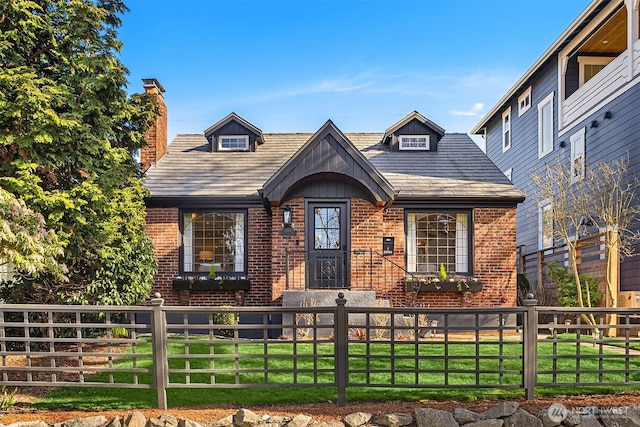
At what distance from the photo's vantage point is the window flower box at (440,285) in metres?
12.4

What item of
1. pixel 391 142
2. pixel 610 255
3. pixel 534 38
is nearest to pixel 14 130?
pixel 391 142

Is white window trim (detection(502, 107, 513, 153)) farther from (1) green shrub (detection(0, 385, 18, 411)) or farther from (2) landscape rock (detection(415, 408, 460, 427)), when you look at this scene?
(1) green shrub (detection(0, 385, 18, 411))

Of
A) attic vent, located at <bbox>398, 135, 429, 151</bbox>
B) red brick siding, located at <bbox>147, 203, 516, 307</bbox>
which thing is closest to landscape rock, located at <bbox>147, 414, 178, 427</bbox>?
red brick siding, located at <bbox>147, 203, 516, 307</bbox>

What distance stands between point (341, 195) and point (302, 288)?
2.36m

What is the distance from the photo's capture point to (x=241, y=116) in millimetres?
14859

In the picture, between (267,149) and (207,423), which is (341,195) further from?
(207,423)

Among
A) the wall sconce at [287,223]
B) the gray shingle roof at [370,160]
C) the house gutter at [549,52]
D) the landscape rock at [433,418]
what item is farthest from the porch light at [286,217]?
the house gutter at [549,52]

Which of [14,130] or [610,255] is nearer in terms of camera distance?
[14,130]

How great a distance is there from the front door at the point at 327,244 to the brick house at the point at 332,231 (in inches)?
0.9

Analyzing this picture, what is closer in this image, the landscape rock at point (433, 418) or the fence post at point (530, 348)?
the landscape rock at point (433, 418)

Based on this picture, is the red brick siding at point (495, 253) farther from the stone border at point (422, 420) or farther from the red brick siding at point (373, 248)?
the stone border at point (422, 420)

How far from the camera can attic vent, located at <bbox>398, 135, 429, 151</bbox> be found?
15039 millimetres

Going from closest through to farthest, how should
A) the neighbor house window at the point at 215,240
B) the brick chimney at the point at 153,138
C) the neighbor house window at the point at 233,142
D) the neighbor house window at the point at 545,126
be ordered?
the neighbor house window at the point at 215,240
the brick chimney at the point at 153,138
the neighbor house window at the point at 233,142
the neighbor house window at the point at 545,126

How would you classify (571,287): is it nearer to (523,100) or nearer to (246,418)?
(523,100)
